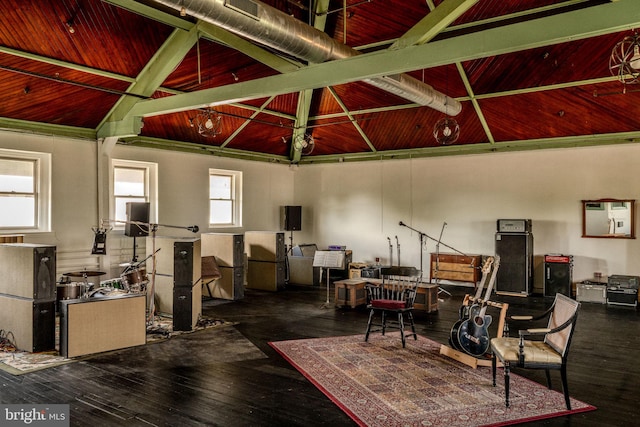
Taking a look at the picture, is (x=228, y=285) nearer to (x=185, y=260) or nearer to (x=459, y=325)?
(x=185, y=260)

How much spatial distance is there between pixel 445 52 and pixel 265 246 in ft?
21.2

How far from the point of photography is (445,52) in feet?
17.4

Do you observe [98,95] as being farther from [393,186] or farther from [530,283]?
[530,283]

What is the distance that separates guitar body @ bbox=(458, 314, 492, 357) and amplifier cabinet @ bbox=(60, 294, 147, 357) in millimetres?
4093

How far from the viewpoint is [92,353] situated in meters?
5.86

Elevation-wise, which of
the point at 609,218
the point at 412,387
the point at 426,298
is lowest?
the point at 412,387

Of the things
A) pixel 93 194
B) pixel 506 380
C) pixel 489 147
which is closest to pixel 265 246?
pixel 93 194

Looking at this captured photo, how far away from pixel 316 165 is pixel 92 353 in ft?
29.3

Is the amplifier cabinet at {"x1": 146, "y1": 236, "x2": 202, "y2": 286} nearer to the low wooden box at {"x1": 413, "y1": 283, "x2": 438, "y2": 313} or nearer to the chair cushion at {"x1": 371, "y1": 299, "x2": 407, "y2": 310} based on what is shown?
the chair cushion at {"x1": 371, "y1": 299, "x2": 407, "y2": 310}

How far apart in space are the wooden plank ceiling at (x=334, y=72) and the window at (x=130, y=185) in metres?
0.60

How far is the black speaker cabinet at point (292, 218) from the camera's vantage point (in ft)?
41.7

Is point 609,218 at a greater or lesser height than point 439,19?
lesser

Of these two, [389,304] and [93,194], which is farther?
[93,194]

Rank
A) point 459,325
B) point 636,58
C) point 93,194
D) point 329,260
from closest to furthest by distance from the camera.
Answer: point 636,58 < point 459,325 < point 329,260 < point 93,194
